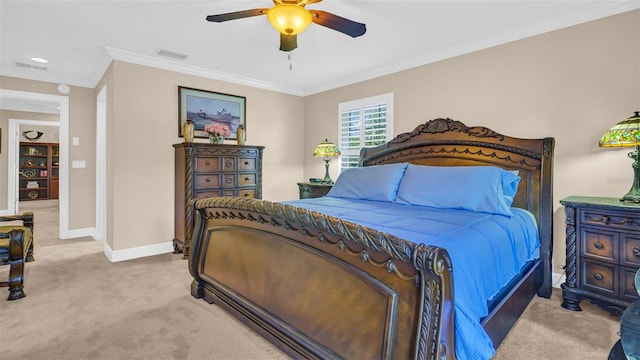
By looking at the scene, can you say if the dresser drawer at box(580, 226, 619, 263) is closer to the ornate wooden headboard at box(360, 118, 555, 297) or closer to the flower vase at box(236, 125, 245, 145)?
the ornate wooden headboard at box(360, 118, 555, 297)

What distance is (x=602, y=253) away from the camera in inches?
92.0

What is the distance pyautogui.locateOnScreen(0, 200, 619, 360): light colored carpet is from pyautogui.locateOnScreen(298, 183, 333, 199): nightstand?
81.4 inches

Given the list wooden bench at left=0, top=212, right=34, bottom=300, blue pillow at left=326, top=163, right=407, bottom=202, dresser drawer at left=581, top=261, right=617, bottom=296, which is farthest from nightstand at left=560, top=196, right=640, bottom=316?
wooden bench at left=0, top=212, right=34, bottom=300

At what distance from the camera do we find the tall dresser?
3844mm

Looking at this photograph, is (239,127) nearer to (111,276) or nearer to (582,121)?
(111,276)

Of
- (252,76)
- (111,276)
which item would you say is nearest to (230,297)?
(111,276)

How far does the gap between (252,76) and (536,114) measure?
369cm

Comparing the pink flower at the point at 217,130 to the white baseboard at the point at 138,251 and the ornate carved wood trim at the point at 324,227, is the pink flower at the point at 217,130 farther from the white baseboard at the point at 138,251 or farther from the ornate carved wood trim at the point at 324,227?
the ornate carved wood trim at the point at 324,227

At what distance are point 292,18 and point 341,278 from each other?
66.7 inches

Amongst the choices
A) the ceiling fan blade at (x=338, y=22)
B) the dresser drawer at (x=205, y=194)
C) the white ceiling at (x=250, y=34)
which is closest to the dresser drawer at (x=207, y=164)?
the dresser drawer at (x=205, y=194)

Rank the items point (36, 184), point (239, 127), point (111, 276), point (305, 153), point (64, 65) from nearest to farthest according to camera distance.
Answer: point (111, 276) < point (64, 65) < point (239, 127) < point (305, 153) < point (36, 184)

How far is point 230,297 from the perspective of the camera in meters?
2.18

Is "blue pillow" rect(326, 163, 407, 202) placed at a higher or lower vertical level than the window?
lower

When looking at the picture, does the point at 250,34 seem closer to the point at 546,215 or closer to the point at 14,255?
the point at 14,255
